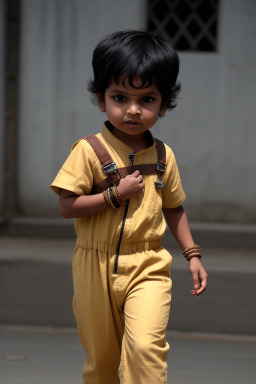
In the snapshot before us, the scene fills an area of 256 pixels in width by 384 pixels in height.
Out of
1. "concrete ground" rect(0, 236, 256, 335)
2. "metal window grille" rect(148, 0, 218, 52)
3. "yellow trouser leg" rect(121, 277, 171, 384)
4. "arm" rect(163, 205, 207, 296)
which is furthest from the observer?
"metal window grille" rect(148, 0, 218, 52)

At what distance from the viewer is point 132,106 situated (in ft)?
9.36

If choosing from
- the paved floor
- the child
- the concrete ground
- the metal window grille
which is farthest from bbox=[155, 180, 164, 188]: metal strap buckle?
the metal window grille

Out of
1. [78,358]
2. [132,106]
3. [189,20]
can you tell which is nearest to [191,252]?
[132,106]

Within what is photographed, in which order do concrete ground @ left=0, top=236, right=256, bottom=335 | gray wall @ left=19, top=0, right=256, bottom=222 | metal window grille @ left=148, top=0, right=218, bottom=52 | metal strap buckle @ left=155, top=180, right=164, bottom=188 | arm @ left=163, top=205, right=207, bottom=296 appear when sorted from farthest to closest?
metal window grille @ left=148, top=0, right=218, bottom=52
gray wall @ left=19, top=0, right=256, bottom=222
concrete ground @ left=0, top=236, right=256, bottom=335
arm @ left=163, top=205, right=207, bottom=296
metal strap buckle @ left=155, top=180, right=164, bottom=188

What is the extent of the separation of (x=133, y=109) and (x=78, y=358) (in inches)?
86.1

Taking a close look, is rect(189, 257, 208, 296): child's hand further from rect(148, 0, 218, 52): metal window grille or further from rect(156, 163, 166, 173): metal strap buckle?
rect(148, 0, 218, 52): metal window grille

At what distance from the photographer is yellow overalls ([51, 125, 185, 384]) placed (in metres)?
2.91

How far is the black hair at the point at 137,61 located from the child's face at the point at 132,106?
3 centimetres

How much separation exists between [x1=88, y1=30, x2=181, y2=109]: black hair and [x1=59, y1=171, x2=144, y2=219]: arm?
0.38m

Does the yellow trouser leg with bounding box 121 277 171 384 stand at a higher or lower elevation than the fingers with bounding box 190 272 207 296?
lower

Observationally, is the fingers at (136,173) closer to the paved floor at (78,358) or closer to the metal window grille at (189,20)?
the paved floor at (78,358)

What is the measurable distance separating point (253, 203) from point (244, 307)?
1.25 m

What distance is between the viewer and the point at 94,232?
2.99m

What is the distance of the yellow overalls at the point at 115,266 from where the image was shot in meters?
2.91
